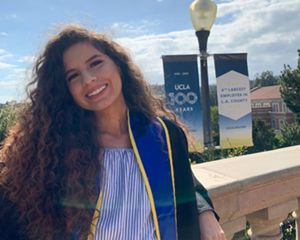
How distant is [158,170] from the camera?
1.38 meters

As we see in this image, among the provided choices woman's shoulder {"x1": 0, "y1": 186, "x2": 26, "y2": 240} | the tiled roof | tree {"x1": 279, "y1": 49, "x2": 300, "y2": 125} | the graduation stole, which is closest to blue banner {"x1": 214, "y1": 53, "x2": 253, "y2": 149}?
the graduation stole

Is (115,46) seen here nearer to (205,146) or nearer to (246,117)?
(205,146)

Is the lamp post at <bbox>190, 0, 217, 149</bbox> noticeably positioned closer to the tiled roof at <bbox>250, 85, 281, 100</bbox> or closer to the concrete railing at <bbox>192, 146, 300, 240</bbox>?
the concrete railing at <bbox>192, 146, 300, 240</bbox>

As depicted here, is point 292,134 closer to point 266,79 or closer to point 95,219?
point 95,219

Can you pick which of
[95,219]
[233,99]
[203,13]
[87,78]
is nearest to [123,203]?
[95,219]

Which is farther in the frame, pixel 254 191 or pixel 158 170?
pixel 254 191

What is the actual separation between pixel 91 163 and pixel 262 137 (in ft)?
92.7

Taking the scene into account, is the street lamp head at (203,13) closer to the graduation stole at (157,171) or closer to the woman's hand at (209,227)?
the graduation stole at (157,171)

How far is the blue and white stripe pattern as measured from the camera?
122 centimetres

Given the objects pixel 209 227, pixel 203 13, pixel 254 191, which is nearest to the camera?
pixel 209 227

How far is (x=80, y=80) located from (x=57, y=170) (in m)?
0.43

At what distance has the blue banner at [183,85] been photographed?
19.7 feet

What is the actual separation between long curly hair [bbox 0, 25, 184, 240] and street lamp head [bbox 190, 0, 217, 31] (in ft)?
13.9

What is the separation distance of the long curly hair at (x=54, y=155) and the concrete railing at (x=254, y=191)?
2.02 feet
